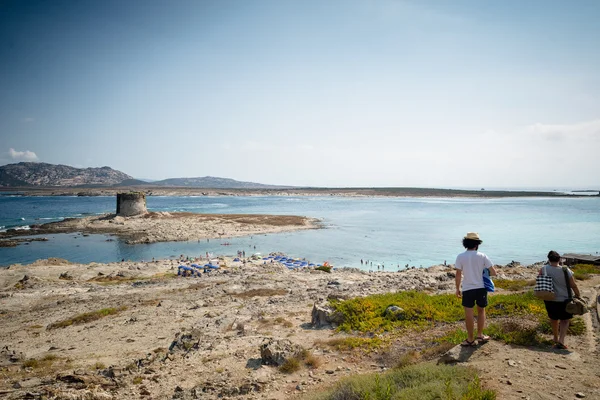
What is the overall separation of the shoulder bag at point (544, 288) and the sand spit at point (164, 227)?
55.5 m

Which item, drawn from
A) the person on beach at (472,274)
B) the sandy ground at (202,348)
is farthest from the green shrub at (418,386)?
the person on beach at (472,274)

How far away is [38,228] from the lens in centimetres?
6353

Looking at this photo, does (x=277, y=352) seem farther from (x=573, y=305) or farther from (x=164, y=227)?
(x=164, y=227)

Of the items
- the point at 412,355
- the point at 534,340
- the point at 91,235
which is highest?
the point at 534,340

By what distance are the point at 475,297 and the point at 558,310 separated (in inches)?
83.4

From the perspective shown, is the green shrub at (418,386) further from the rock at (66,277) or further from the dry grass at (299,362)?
the rock at (66,277)

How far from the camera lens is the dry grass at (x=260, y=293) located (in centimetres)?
1969

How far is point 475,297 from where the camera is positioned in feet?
24.2

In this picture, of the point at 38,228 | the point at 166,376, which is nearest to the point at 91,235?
the point at 38,228

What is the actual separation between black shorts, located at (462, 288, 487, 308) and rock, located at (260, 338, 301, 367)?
5309 mm

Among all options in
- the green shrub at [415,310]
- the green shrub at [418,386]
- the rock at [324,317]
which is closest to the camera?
the green shrub at [418,386]

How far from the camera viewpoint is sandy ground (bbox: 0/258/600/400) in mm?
7016

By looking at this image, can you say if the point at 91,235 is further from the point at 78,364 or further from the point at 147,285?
the point at 78,364

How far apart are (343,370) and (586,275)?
1772 cm
